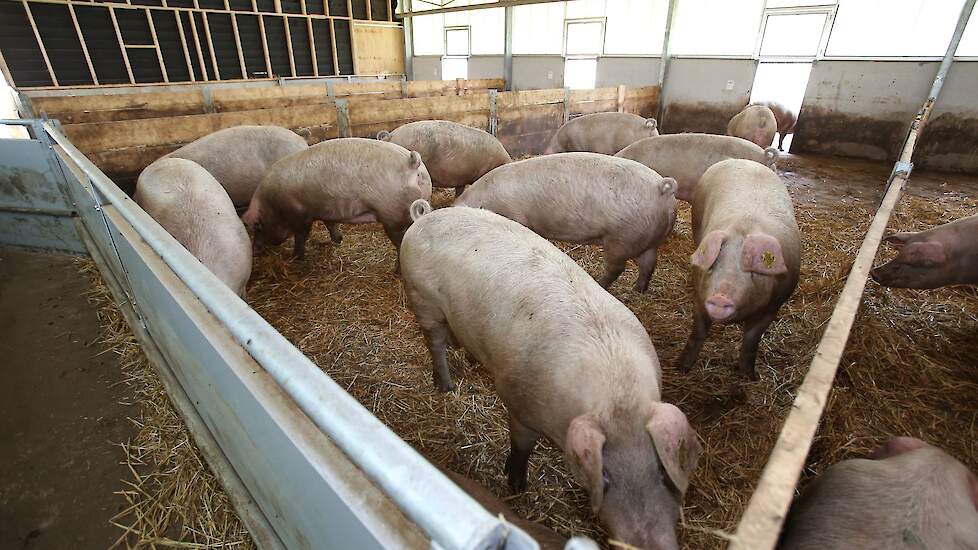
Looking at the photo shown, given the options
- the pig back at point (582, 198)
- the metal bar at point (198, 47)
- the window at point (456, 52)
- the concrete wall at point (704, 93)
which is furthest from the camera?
the window at point (456, 52)

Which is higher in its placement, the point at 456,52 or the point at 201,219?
the point at 456,52

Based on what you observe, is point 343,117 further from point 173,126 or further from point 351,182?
point 351,182

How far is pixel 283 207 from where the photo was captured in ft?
14.7

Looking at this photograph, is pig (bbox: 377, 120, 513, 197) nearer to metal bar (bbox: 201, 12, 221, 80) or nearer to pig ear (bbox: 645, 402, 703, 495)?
pig ear (bbox: 645, 402, 703, 495)

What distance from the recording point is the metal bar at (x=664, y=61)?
11539 millimetres

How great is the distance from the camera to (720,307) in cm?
260

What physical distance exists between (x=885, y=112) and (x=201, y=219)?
478 inches

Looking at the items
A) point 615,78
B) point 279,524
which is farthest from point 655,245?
point 615,78

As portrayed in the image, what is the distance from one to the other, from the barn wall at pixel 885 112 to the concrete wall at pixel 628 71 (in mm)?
3653

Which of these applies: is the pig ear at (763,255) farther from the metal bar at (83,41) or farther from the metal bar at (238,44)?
the metal bar at (238,44)

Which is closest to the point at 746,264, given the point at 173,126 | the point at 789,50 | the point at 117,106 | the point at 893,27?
the point at 173,126

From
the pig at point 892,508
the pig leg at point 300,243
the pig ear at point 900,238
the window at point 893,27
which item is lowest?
the pig leg at point 300,243

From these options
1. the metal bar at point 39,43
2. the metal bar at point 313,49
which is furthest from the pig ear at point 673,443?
the metal bar at point 313,49

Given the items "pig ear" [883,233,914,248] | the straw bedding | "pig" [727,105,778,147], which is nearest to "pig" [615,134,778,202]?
the straw bedding
